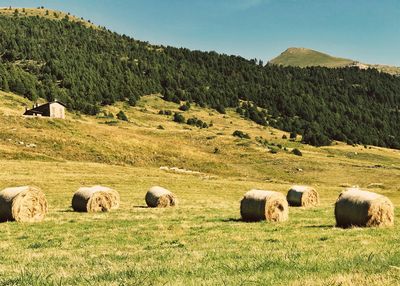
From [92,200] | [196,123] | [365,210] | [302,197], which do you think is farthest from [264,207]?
[196,123]

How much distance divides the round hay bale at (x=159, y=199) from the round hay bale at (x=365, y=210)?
1671cm

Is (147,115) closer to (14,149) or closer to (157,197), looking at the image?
(14,149)

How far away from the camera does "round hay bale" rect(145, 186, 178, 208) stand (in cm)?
3444

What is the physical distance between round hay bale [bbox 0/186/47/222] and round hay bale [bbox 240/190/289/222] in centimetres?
1115

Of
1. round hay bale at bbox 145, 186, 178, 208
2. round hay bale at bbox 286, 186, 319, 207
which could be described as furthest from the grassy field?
round hay bale at bbox 286, 186, 319, 207

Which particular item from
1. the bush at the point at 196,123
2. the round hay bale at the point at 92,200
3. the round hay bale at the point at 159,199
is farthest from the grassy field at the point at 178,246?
the bush at the point at 196,123

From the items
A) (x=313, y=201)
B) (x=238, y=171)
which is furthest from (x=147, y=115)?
(x=313, y=201)

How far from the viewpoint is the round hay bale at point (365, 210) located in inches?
761

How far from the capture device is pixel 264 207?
23.6m

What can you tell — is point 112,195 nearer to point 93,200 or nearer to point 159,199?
point 93,200

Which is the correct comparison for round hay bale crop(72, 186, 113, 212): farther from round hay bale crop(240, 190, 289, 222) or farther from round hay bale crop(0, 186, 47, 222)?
round hay bale crop(240, 190, 289, 222)

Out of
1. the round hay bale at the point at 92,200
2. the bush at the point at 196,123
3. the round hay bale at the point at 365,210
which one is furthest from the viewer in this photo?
the bush at the point at 196,123

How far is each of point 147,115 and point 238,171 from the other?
10815 centimetres

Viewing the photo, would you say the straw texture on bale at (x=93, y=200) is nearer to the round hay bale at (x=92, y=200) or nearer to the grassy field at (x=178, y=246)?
the round hay bale at (x=92, y=200)
